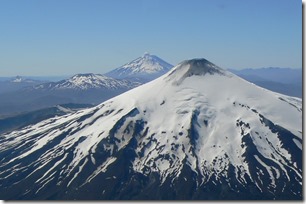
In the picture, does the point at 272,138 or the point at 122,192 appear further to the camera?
the point at 272,138

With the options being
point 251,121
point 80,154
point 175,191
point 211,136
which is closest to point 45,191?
point 80,154

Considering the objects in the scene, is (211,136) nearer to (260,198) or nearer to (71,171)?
(260,198)

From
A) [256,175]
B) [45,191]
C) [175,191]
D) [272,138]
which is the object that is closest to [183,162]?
[175,191]

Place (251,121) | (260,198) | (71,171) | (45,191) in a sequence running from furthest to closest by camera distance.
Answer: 1. (251,121)
2. (71,171)
3. (45,191)
4. (260,198)

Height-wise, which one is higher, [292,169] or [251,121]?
[251,121]

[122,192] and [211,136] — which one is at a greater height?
[211,136]

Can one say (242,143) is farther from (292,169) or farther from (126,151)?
(126,151)

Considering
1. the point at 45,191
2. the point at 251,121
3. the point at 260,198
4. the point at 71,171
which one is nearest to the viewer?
the point at 260,198

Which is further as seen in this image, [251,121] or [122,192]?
[251,121]
